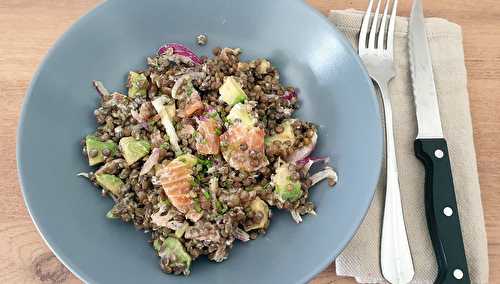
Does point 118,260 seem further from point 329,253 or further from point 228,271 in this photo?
point 329,253

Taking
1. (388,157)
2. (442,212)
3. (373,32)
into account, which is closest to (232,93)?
(388,157)

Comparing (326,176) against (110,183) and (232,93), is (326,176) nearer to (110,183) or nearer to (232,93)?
(232,93)

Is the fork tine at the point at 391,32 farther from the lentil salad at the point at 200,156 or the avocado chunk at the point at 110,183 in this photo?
the avocado chunk at the point at 110,183

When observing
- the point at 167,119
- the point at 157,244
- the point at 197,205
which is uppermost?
the point at 167,119

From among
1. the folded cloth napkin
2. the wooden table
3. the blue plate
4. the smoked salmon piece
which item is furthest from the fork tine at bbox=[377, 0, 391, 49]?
the smoked salmon piece

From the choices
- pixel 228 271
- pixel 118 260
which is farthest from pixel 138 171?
pixel 228 271
